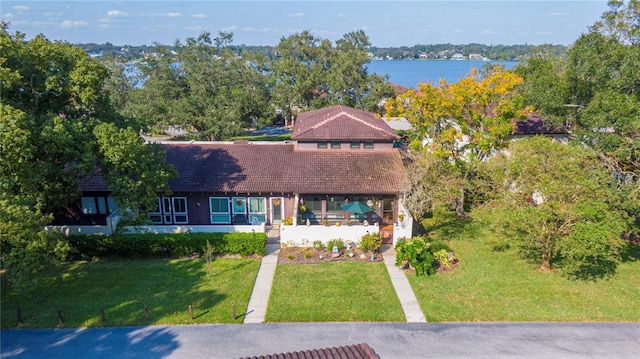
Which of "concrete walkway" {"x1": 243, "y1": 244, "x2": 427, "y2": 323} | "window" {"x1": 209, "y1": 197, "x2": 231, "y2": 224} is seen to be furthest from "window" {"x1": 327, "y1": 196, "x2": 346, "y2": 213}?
"window" {"x1": 209, "y1": 197, "x2": 231, "y2": 224}

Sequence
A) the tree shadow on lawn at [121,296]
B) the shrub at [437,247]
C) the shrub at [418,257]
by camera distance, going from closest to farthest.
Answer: the tree shadow on lawn at [121,296]
the shrub at [418,257]
the shrub at [437,247]

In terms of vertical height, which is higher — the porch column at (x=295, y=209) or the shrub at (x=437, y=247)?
the porch column at (x=295, y=209)

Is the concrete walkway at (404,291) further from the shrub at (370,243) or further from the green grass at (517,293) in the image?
the shrub at (370,243)

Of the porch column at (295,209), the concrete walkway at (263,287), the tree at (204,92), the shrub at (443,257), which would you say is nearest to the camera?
the concrete walkway at (263,287)

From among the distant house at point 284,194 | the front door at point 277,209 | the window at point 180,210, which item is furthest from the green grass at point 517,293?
the window at point 180,210

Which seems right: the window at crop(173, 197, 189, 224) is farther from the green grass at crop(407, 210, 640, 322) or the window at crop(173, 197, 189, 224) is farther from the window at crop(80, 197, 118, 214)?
the green grass at crop(407, 210, 640, 322)

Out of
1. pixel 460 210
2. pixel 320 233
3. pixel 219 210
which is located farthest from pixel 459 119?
pixel 219 210

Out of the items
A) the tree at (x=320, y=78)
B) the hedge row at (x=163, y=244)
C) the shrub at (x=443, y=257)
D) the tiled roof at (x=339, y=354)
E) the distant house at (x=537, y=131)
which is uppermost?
the tree at (x=320, y=78)

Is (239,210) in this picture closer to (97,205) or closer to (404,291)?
(97,205)
